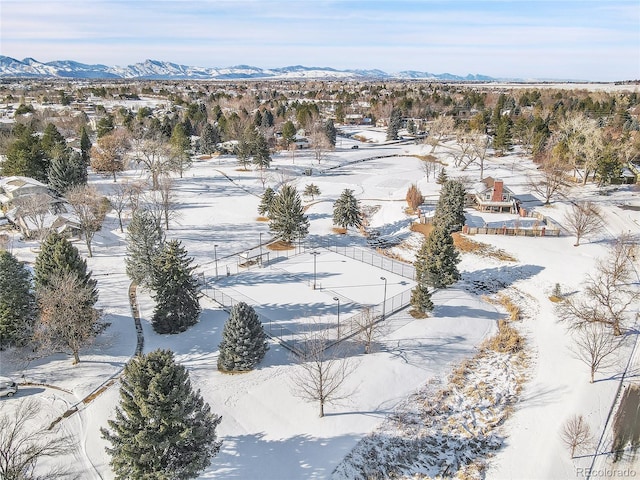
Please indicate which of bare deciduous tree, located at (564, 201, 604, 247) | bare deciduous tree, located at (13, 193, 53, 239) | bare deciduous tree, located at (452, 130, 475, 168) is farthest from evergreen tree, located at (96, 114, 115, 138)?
bare deciduous tree, located at (564, 201, 604, 247)

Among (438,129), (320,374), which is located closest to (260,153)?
(438,129)

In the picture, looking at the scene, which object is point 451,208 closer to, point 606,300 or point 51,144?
point 606,300

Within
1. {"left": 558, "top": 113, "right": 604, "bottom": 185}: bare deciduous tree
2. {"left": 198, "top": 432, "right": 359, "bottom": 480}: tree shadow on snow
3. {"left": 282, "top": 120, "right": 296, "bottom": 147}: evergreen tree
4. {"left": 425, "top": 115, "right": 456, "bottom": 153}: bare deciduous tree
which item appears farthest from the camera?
{"left": 282, "top": 120, "right": 296, "bottom": 147}: evergreen tree

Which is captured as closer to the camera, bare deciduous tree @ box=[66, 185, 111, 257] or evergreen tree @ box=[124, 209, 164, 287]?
evergreen tree @ box=[124, 209, 164, 287]

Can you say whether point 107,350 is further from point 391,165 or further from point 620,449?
point 391,165

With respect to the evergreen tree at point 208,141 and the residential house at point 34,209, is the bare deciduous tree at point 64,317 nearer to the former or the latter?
the residential house at point 34,209

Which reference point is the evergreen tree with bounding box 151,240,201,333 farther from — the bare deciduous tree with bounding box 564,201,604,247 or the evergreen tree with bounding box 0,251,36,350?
the bare deciduous tree with bounding box 564,201,604,247

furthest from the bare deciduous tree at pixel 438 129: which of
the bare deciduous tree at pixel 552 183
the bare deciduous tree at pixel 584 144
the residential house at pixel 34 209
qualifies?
the residential house at pixel 34 209
